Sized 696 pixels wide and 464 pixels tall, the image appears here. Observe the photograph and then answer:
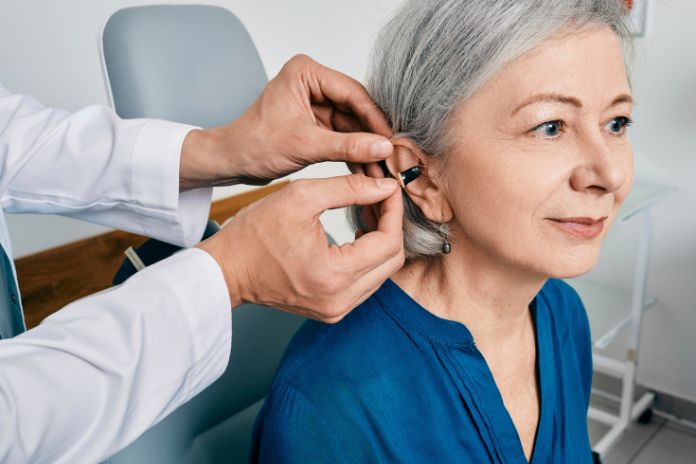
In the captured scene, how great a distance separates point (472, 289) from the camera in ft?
3.66

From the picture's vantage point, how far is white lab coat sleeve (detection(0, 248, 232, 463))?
699mm

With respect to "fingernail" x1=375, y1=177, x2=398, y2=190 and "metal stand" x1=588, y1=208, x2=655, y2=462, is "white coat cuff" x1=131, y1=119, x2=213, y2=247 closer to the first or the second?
"fingernail" x1=375, y1=177, x2=398, y2=190

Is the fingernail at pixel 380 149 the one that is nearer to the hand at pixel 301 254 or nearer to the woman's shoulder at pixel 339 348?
the hand at pixel 301 254

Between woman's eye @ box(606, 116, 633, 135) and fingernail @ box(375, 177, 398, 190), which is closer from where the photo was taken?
fingernail @ box(375, 177, 398, 190)

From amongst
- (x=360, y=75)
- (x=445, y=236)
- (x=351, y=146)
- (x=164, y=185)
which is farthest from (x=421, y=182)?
(x=360, y=75)

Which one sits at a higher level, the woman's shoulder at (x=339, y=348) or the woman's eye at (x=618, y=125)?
the woman's eye at (x=618, y=125)

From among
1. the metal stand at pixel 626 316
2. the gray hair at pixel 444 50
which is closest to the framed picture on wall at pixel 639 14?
the metal stand at pixel 626 316

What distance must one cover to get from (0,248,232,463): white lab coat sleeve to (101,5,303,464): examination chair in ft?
0.95

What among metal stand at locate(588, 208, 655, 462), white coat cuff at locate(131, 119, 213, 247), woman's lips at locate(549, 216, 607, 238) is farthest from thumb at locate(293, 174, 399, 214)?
metal stand at locate(588, 208, 655, 462)

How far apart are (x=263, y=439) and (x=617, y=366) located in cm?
197

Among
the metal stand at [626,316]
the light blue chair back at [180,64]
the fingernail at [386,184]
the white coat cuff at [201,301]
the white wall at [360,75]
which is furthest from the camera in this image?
the metal stand at [626,316]

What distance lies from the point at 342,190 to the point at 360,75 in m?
2.19

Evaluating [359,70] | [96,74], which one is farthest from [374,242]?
[359,70]

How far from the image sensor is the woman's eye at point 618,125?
105 centimetres
